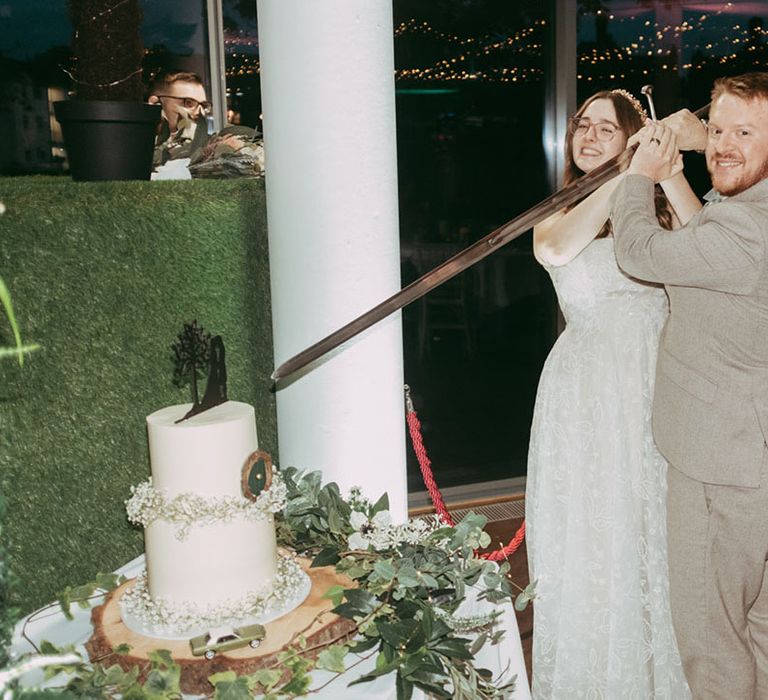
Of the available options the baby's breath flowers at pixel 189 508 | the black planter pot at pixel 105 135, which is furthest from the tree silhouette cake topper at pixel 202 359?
the black planter pot at pixel 105 135

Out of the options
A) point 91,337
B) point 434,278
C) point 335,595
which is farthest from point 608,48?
point 335,595

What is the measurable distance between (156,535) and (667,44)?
4.49 meters

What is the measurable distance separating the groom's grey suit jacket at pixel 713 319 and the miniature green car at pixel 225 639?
115 cm

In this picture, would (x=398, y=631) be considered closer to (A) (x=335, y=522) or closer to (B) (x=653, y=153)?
(A) (x=335, y=522)

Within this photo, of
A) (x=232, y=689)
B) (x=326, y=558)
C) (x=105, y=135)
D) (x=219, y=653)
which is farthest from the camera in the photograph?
(x=105, y=135)

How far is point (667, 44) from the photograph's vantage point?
4.66m

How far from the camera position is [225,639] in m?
1.03

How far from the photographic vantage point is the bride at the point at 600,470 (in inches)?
80.9

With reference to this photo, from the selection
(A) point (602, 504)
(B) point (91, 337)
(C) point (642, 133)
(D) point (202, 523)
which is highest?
(C) point (642, 133)

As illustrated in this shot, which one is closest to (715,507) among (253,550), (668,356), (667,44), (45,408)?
(668,356)

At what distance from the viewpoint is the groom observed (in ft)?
5.65

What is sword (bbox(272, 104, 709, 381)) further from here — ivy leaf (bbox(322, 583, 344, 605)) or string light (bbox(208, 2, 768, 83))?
string light (bbox(208, 2, 768, 83))

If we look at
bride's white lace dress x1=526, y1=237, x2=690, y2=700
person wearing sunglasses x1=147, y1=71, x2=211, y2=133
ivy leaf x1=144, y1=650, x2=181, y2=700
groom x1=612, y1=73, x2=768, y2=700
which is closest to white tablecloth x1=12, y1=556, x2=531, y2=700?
ivy leaf x1=144, y1=650, x2=181, y2=700

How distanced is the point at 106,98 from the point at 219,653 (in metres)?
1.07
